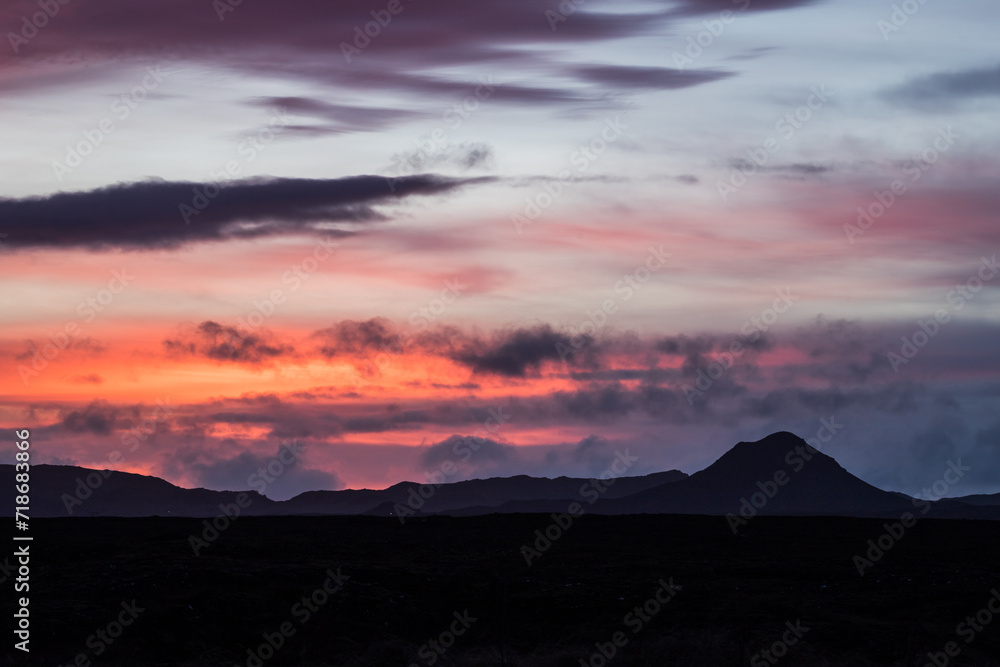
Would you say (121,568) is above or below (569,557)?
above

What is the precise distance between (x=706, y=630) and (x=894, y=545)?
40.2 m

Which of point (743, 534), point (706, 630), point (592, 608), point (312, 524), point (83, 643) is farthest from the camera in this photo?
point (312, 524)

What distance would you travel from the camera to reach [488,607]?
53.8 metres

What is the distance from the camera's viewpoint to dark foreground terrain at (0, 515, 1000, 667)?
45750 millimetres

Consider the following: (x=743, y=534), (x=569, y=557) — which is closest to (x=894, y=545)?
(x=743, y=534)

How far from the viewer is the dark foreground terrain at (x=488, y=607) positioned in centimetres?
4575

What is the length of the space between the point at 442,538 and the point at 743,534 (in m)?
25.2

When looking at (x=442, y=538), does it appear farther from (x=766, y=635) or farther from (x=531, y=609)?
(x=766, y=635)

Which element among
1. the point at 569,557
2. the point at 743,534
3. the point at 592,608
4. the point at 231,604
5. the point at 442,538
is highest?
the point at 231,604

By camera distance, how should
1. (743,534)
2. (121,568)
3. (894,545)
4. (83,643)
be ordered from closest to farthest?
(83,643)
(121,568)
(894,545)
(743,534)

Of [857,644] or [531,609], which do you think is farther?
[531,609]

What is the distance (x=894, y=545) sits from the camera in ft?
272

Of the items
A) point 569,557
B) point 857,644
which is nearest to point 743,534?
point 569,557

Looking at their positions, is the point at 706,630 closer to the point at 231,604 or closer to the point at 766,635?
the point at 766,635
